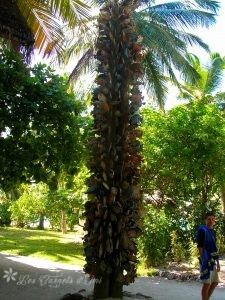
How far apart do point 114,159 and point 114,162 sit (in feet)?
0.17

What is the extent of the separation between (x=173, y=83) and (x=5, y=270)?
9689mm

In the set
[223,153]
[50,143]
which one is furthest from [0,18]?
[223,153]

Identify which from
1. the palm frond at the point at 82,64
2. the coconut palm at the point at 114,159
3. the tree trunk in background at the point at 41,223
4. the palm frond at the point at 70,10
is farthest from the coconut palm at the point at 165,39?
the tree trunk in background at the point at 41,223

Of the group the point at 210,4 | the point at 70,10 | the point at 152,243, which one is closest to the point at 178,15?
the point at 210,4

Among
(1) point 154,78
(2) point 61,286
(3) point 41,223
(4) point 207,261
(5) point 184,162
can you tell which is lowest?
(2) point 61,286

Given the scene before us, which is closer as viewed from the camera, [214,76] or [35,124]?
[35,124]

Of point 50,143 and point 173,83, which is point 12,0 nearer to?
point 50,143

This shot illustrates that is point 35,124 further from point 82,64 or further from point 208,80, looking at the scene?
point 208,80

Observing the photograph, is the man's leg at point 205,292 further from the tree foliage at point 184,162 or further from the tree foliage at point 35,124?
the tree foliage at point 184,162

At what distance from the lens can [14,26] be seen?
876 cm

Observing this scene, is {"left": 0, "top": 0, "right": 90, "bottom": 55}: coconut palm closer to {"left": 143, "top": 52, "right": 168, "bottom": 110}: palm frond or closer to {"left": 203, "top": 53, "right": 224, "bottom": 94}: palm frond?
{"left": 143, "top": 52, "right": 168, "bottom": 110}: palm frond

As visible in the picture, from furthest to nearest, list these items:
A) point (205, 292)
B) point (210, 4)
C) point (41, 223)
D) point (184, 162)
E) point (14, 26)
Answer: point (41, 223), point (210, 4), point (184, 162), point (14, 26), point (205, 292)

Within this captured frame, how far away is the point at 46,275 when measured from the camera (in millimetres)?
8828

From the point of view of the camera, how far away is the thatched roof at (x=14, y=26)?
8594 millimetres
